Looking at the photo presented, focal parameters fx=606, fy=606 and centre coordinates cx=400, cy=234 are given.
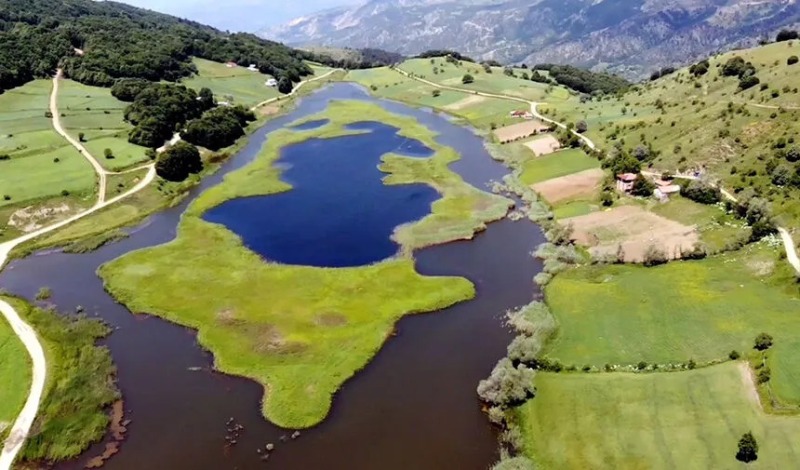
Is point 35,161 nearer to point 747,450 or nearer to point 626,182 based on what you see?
point 626,182

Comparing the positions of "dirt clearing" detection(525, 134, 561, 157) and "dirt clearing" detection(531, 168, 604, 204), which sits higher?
"dirt clearing" detection(525, 134, 561, 157)

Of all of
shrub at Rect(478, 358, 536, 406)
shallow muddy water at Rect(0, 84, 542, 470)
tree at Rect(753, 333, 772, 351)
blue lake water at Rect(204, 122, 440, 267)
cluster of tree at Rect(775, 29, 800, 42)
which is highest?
cluster of tree at Rect(775, 29, 800, 42)

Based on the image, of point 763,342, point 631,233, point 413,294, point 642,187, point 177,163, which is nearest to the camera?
point 763,342

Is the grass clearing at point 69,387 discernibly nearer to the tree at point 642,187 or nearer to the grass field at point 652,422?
the grass field at point 652,422

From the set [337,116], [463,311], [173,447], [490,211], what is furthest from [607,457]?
[337,116]

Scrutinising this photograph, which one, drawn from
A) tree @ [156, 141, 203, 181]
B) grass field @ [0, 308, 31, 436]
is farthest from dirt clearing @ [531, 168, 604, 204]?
grass field @ [0, 308, 31, 436]

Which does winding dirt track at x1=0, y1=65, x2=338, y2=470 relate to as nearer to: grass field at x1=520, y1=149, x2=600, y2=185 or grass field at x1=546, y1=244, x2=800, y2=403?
grass field at x1=546, y1=244, x2=800, y2=403

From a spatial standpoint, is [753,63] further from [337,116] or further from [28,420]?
[28,420]

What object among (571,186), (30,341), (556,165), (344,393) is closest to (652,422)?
(344,393)
